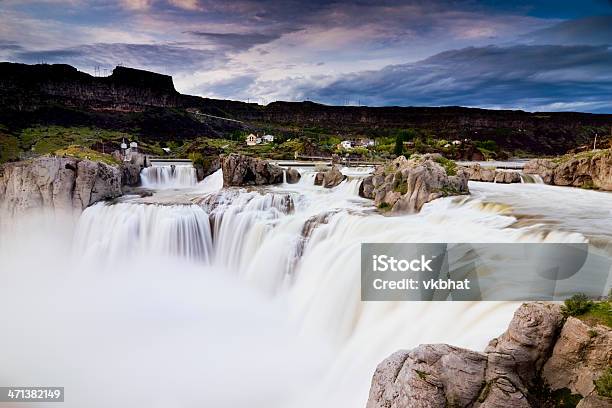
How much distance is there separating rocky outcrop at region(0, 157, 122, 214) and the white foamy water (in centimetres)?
229

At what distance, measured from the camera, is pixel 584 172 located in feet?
104

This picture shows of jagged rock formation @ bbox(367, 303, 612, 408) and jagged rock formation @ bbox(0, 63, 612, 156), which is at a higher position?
jagged rock formation @ bbox(0, 63, 612, 156)

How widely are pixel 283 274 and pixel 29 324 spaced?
12809mm

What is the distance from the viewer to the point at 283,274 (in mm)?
20016

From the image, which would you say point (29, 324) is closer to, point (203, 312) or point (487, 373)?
point (203, 312)

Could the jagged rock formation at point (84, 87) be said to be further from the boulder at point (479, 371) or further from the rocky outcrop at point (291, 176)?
the boulder at point (479, 371)

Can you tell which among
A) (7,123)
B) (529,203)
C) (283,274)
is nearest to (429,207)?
(529,203)

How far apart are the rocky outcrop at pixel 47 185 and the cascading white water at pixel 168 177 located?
12.1m

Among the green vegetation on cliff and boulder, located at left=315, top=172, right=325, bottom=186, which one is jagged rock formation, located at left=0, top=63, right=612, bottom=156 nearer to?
boulder, located at left=315, top=172, right=325, bottom=186

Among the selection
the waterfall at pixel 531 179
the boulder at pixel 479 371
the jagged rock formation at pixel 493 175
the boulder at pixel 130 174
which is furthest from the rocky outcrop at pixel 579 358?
the boulder at pixel 130 174

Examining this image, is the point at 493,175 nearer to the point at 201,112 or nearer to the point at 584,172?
the point at 584,172

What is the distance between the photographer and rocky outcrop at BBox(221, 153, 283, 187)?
37281 mm

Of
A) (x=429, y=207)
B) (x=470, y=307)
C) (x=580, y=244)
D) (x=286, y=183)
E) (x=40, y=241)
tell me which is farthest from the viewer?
(x=286, y=183)

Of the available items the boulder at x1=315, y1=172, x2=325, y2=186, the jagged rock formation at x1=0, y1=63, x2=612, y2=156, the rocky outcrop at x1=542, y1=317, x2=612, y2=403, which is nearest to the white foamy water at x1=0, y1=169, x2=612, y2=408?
the rocky outcrop at x1=542, y1=317, x2=612, y2=403
